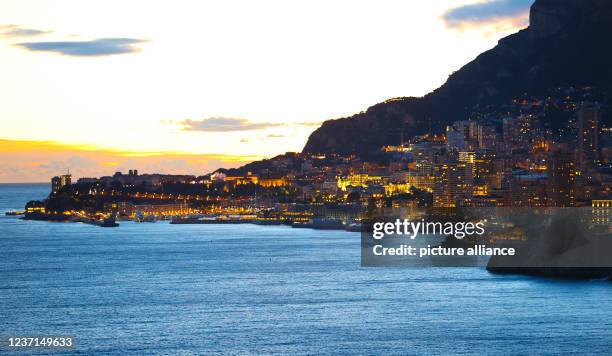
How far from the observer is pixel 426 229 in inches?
3615

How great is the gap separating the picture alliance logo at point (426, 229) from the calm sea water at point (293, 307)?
1293 centimetres

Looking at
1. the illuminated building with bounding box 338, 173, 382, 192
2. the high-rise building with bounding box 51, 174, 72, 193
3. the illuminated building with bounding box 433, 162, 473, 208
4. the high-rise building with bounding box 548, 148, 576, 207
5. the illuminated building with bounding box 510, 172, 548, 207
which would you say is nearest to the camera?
the high-rise building with bounding box 548, 148, 576, 207

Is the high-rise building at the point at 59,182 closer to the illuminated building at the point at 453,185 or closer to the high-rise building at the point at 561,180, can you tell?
the illuminated building at the point at 453,185

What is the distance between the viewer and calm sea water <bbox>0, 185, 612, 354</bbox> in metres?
32.2

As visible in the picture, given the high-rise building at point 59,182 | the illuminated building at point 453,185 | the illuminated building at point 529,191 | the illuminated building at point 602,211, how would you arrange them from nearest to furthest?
the illuminated building at point 602,211, the illuminated building at point 529,191, the illuminated building at point 453,185, the high-rise building at point 59,182

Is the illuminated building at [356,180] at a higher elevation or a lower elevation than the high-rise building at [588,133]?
lower

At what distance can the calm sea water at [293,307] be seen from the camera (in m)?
32.2

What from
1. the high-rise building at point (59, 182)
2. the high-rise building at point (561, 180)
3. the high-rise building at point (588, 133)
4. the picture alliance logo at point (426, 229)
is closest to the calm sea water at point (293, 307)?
the picture alliance logo at point (426, 229)

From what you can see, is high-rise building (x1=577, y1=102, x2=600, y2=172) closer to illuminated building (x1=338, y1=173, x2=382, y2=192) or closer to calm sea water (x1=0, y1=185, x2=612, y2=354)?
illuminated building (x1=338, y1=173, x2=382, y2=192)

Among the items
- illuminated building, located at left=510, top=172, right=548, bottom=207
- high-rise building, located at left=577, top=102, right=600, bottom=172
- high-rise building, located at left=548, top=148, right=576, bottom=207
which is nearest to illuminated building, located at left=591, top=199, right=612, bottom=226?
high-rise building, located at left=548, top=148, right=576, bottom=207

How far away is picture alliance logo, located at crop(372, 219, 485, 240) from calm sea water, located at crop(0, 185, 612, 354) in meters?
12.9

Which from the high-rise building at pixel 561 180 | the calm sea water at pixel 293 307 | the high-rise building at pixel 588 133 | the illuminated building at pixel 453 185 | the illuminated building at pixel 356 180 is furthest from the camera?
the illuminated building at pixel 356 180

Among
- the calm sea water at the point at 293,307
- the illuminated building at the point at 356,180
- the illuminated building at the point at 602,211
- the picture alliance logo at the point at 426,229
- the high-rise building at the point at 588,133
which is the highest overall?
the high-rise building at the point at 588,133

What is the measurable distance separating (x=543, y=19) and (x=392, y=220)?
46260 millimetres
